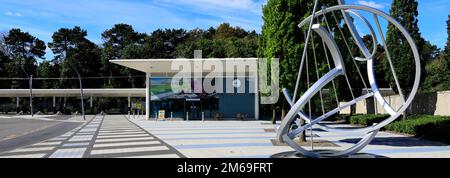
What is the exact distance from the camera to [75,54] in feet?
239

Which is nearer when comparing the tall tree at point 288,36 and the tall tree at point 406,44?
the tall tree at point 288,36

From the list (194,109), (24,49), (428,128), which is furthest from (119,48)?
(428,128)

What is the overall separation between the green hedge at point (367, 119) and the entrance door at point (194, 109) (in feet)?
47.3

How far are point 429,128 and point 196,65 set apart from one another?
72.0 feet

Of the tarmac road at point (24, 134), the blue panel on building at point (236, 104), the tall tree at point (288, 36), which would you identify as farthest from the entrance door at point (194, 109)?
the tall tree at point (288, 36)

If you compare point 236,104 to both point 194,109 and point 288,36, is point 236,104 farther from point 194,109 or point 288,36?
point 288,36

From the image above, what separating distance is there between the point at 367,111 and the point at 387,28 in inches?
357

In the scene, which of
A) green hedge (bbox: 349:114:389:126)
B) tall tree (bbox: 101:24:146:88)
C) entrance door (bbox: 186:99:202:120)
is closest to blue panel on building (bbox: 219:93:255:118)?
entrance door (bbox: 186:99:202:120)

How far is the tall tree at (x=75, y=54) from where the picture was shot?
71.2 metres

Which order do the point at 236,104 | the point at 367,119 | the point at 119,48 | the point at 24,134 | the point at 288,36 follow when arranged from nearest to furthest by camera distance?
the point at 288,36 → the point at 24,134 → the point at 367,119 → the point at 236,104 → the point at 119,48

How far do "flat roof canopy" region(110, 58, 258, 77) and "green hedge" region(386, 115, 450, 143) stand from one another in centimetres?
1502

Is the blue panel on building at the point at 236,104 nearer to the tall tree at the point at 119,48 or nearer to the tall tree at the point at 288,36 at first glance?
the tall tree at the point at 288,36

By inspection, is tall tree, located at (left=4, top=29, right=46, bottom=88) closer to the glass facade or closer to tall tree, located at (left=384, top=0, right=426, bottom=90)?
the glass facade
